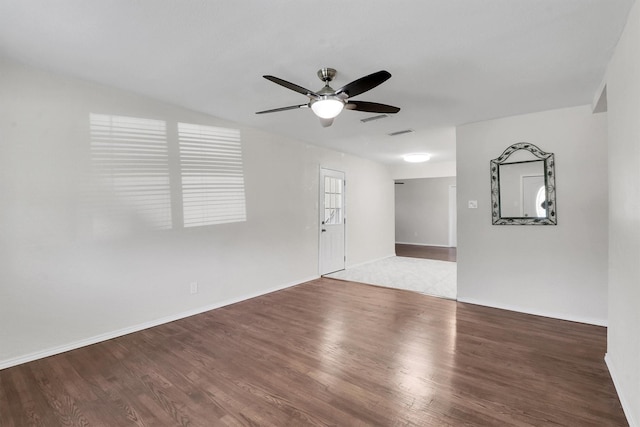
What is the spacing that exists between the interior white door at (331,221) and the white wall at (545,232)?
2.36 meters

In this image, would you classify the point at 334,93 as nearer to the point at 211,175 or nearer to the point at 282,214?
the point at 211,175

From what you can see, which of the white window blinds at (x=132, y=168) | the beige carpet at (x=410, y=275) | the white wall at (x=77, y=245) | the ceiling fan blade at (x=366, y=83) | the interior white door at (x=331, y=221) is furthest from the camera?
the interior white door at (x=331, y=221)

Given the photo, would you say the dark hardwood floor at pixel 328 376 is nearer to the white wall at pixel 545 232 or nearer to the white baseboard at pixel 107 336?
the white baseboard at pixel 107 336

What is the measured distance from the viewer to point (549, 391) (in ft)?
6.72

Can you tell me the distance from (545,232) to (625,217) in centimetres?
184

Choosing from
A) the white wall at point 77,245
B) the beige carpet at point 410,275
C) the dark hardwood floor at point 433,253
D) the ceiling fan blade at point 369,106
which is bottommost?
the dark hardwood floor at point 433,253

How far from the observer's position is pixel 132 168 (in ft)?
10.1

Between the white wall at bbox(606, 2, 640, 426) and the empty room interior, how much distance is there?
0.09 feet

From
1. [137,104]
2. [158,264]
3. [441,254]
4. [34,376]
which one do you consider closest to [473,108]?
[137,104]

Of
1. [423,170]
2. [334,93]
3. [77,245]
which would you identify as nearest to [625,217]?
[334,93]

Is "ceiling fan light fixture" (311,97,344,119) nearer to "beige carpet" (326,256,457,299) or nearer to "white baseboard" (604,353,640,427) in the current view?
"white baseboard" (604,353,640,427)

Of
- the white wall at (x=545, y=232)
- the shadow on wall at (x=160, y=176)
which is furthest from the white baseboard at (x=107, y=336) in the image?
the white wall at (x=545, y=232)

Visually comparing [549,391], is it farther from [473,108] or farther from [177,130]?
[177,130]

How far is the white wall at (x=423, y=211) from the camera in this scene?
32.0ft
